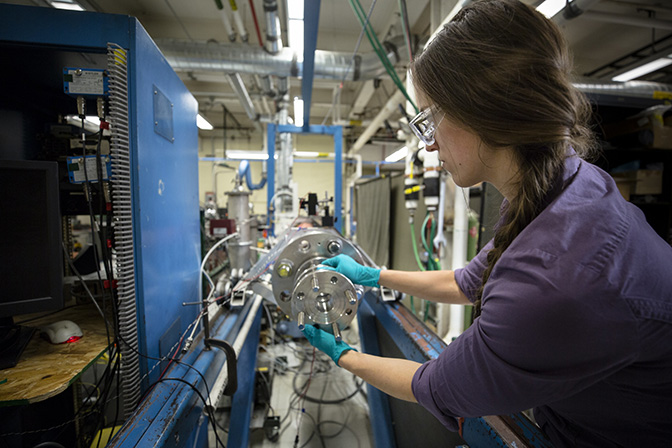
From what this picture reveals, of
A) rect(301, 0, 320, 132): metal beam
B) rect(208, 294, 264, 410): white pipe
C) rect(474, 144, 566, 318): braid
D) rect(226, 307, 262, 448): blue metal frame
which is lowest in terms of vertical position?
rect(226, 307, 262, 448): blue metal frame

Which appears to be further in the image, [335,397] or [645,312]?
[335,397]

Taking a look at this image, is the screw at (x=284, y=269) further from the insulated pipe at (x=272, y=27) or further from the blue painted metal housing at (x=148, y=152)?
the insulated pipe at (x=272, y=27)

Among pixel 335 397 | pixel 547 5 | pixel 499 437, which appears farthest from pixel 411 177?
pixel 499 437

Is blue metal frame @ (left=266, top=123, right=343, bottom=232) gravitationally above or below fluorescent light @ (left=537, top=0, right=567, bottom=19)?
below

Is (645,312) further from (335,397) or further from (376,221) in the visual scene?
(376,221)

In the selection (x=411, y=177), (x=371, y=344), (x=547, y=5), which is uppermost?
(x=547, y=5)

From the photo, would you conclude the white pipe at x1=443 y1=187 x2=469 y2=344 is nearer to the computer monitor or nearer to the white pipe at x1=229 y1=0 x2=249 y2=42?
the computer monitor

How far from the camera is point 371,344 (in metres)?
1.48

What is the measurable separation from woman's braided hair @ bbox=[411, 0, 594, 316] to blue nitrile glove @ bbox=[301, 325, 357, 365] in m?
0.50

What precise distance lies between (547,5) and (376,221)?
9.94 ft

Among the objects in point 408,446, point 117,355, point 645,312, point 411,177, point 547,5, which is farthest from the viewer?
point 411,177

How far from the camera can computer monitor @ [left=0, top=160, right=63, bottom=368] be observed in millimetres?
710

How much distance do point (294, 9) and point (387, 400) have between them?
9.75ft

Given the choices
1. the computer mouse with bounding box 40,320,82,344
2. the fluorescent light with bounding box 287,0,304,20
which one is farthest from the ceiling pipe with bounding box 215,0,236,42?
the computer mouse with bounding box 40,320,82,344
